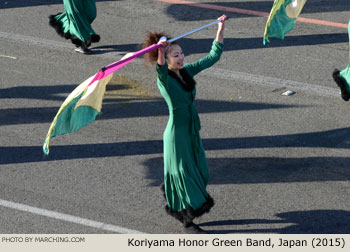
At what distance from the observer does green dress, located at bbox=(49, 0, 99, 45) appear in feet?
37.7

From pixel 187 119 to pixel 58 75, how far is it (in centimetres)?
448

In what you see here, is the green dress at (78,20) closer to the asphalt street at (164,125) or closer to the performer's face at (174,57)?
the asphalt street at (164,125)

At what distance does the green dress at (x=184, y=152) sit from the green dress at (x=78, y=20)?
478 centimetres

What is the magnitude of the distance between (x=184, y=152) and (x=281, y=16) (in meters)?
2.13

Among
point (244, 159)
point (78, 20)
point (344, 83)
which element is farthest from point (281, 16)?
point (78, 20)

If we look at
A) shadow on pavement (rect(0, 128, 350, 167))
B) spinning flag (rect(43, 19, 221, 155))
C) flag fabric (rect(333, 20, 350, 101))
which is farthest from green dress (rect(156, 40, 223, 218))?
flag fabric (rect(333, 20, 350, 101))

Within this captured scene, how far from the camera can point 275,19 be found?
816 centimetres

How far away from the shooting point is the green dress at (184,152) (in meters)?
6.96

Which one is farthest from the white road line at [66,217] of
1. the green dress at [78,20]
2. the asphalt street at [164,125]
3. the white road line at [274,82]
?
the green dress at [78,20]

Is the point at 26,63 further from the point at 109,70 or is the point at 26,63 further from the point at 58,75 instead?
the point at 109,70

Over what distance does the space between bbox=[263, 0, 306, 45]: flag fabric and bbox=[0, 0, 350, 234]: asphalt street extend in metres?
1.41

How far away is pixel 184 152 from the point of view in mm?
7051

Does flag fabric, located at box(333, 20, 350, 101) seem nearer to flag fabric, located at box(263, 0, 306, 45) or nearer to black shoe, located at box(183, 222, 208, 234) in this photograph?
flag fabric, located at box(263, 0, 306, 45)

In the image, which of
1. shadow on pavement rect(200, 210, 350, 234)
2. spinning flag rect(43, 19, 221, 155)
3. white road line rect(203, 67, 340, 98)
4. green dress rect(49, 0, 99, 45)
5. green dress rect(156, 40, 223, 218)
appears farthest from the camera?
green dress rect(49, 0, 99, 45)
